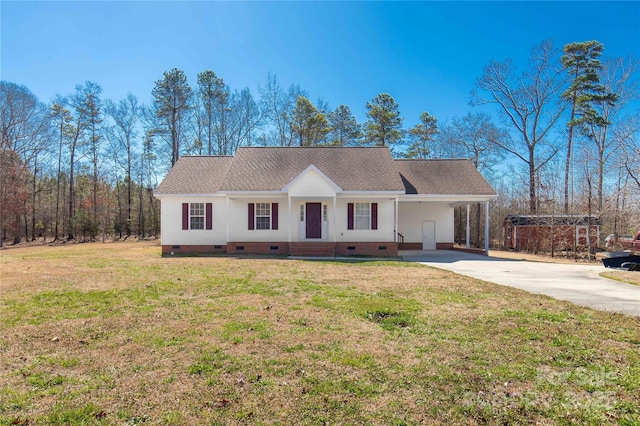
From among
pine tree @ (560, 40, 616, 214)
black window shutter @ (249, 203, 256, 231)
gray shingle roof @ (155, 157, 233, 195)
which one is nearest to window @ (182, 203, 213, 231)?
gray shingle roof @ (155, 157, 233, 195)

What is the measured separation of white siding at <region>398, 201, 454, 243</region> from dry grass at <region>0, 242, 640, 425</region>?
13960 millimetres

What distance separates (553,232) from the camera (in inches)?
840

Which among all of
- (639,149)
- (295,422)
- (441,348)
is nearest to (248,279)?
(441,348)

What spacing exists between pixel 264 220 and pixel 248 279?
8801mm

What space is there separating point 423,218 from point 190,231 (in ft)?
45.4

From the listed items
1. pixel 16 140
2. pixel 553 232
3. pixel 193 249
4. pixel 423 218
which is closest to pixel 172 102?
pixel 16 140

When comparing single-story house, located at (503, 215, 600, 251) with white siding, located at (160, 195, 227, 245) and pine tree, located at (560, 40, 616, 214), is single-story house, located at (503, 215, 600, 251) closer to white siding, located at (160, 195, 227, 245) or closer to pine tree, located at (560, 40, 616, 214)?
pine tree, located at (560, 40, 616, 214)

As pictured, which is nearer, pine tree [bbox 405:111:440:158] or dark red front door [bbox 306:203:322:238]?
dark red front door [bbox 306:203:322:238]

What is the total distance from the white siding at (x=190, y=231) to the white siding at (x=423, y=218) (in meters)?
10.8

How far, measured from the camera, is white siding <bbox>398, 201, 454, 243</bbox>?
857 inches

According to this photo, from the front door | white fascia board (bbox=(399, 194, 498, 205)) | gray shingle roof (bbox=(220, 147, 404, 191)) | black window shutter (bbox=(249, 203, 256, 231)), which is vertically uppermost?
gray shingle roof (bbox=(220, 147, 404, 191))

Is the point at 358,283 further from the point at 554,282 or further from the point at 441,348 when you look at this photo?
the point at 554,282

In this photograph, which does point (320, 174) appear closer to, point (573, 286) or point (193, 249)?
point (193, 249)

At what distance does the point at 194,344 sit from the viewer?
186 inches
